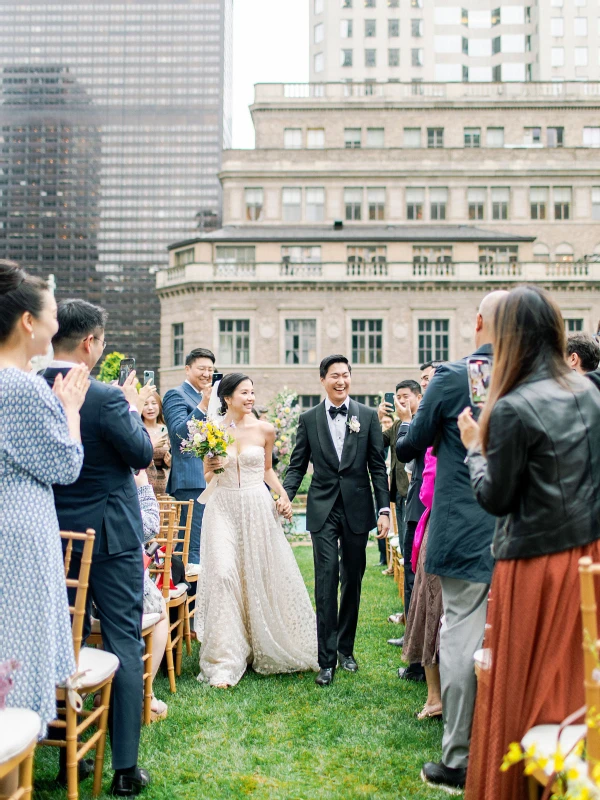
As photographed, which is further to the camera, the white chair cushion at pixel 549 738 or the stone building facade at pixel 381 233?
the stone building facade at pixel 381 233

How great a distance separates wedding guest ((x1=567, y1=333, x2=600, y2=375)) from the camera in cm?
521

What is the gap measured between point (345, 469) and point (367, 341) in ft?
115

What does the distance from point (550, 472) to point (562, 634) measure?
2.06ft

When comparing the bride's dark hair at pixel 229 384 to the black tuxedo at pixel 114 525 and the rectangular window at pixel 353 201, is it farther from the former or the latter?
the rectangular window at pixel 353 201

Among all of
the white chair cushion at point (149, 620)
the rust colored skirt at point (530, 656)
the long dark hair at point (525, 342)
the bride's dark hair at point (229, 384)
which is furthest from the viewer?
the bride's dark hair at point (229, 384)

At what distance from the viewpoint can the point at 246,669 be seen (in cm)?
656

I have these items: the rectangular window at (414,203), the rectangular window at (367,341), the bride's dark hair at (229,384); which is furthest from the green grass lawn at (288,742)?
the rectangular window at (414,203)

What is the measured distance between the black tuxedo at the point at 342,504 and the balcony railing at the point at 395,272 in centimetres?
3446

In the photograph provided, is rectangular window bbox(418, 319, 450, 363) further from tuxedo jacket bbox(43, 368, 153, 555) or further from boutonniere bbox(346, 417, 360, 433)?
tuxedo jacket bbox(43, 368, 153, 555)

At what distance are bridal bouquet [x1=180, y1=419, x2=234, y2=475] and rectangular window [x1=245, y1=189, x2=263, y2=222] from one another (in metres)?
40.8

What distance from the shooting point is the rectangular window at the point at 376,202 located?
45.4 metres

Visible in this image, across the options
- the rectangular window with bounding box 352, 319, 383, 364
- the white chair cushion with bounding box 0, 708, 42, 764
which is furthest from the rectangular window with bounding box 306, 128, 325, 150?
the white chair cushion with bounding box 0, 708, 42, 764

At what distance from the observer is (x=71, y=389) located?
130 inches

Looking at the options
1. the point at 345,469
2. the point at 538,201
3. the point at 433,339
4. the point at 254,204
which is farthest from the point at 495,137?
the point at 345,469
